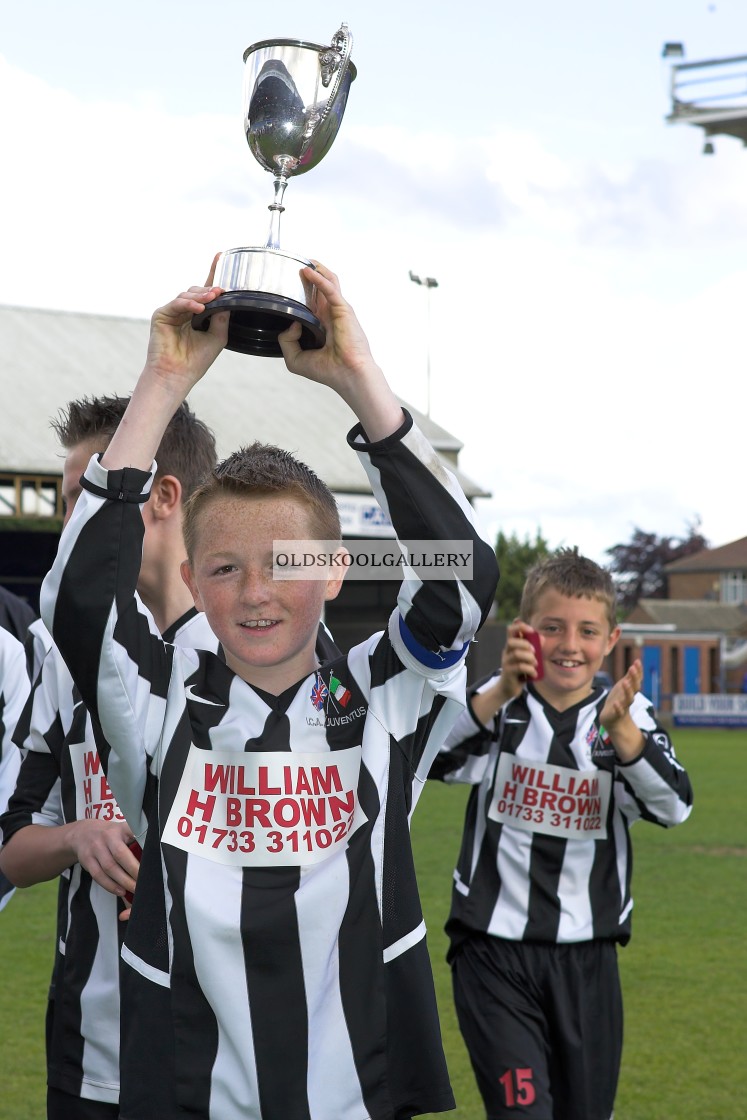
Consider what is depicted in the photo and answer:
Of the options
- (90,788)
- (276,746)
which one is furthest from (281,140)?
(90,788)

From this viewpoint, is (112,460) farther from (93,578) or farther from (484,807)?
(484,807)

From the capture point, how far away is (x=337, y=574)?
2.04 metres

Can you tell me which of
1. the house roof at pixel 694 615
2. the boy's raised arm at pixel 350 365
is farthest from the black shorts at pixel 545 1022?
the house roof at pixel 694 615

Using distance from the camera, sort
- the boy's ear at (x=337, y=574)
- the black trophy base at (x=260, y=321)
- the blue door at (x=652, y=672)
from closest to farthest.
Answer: the black trophy base at (x=260, y=321) < the boy's ear at (x=337, y=574) < the blue door at (x=652, y=672)

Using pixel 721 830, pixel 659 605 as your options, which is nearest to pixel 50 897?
pixel 721 830

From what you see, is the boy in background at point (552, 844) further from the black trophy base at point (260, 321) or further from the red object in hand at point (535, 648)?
the black trophy base at point (260, 321)

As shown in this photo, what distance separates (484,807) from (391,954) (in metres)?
1.95

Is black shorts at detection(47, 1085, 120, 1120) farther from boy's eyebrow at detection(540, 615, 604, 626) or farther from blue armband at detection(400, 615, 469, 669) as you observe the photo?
boy's eyebrow at detection(540, 615, 604, 626)

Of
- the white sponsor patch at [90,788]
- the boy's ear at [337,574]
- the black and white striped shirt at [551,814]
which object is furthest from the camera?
the black and white striped shirt at [551,814]

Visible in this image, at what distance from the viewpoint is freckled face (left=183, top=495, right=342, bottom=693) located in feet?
6.38

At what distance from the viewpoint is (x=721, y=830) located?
12.2 meters

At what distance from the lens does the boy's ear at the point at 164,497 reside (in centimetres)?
252

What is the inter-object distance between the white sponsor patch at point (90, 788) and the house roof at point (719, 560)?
215 ft

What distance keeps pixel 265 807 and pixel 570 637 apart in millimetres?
2007
